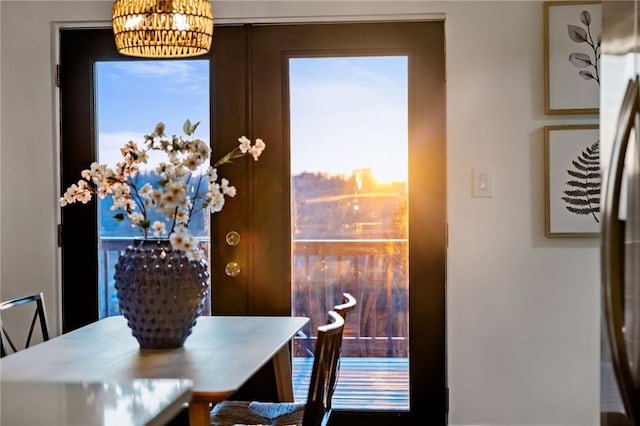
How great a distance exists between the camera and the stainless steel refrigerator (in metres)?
1.47

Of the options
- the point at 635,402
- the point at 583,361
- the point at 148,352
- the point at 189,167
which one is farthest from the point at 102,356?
the point at 583,361

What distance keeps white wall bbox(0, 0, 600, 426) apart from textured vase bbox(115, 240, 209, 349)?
1396 mm

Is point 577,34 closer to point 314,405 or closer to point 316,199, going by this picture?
point 316,199

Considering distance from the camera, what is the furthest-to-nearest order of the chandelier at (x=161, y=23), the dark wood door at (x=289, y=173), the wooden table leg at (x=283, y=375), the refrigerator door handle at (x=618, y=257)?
the dark wood door at (x=289, y=173) → the wooden table leg at (x=283, y=375) → the chandelier at (x=161, y=23) → the refrigerator door handle at (x=618, y=257)

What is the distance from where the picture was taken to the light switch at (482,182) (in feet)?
10.7

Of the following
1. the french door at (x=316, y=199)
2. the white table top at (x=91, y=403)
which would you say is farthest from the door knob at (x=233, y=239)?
the white table top at (x=91, y=403)

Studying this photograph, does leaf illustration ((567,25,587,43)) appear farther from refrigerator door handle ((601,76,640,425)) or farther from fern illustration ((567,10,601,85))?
refrigerator door handle ((601,76,640,425))

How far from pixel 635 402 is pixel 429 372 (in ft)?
6.30

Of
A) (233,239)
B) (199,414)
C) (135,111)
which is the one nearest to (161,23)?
(135,111)

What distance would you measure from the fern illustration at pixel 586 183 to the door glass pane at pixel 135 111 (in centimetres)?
160

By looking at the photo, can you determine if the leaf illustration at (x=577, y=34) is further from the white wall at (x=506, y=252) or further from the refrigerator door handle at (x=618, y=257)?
the refrigerator door handle at (x=618, y=257)

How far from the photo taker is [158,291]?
2238 millimetres

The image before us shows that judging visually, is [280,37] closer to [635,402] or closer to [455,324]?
[455,324]

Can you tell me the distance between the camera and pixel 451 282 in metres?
3.28
